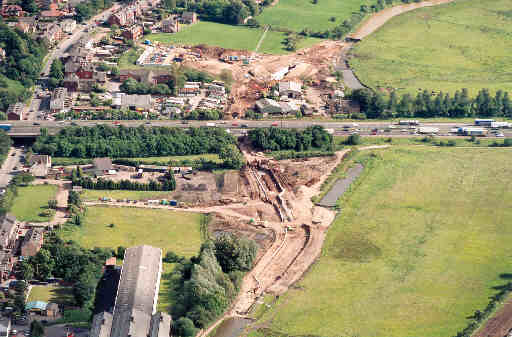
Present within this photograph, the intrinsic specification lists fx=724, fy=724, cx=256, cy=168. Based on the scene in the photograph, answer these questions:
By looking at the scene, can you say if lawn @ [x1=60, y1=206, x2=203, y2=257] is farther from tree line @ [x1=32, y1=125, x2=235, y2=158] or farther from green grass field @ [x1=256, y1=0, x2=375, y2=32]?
green grass field @ [x1=256, y1=0, x2=375, y2=32]

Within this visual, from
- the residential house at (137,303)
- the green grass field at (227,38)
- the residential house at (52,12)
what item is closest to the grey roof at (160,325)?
the residential house at (137,303)

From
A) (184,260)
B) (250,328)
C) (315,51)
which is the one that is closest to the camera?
(250,328)

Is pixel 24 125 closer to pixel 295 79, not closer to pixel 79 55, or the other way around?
pixel 79 55

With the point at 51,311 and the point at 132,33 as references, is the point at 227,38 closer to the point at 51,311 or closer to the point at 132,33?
the point at 132,33

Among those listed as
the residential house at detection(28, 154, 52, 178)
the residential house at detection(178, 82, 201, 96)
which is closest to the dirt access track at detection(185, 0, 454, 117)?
the residential house at detection(178, 82, 201, 96)

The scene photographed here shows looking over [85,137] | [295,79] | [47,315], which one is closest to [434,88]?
[295,79]
